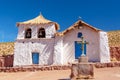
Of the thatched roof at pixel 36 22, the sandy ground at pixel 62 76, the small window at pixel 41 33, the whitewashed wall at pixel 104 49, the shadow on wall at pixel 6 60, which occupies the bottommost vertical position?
the sandy ground at pixel 62 76

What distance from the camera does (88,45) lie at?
32.4 m

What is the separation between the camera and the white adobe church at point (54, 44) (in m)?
32.1

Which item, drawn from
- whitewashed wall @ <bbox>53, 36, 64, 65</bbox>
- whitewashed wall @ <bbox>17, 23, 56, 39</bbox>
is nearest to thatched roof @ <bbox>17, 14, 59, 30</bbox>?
whitewashed wall @ <bbox>17, 23, 56, 39</bbox>

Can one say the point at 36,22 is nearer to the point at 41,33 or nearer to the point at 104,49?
the point at 41,33

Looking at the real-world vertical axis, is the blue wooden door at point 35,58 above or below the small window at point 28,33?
below

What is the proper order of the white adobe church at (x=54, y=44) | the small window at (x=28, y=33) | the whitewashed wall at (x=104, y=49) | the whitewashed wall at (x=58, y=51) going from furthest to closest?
the small window at (x=28, y=33) → the white adobe church at (x=54, y=44) → the whitewashed wall at (x=58, y=51) → the whitewashed wall at (x=104, y=49)

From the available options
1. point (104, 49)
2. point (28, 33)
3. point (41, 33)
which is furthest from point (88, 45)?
point (28, 33)

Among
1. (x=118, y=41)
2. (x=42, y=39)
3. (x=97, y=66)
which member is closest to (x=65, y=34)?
(x=42, y=39)

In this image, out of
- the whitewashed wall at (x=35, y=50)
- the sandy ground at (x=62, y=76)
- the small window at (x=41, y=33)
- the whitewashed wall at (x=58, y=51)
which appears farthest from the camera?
the small window at (x=41, y=33)

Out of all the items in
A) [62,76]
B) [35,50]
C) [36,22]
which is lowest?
[62,76]

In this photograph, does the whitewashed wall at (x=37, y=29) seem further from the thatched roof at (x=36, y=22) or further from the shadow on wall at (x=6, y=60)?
the shadow on wall at (x=6, y=60)

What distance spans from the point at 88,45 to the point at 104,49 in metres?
2.15

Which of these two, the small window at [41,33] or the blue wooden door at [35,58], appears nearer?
the blue wooden door at [35,58]

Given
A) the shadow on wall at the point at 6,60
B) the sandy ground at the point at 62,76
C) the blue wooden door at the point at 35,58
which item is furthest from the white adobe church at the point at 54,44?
the sandy ground at the point at 62,76
